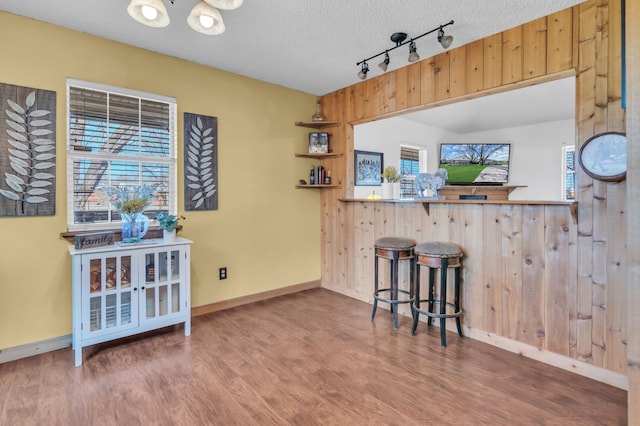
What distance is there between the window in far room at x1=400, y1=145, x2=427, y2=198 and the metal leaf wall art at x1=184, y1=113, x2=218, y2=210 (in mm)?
3218

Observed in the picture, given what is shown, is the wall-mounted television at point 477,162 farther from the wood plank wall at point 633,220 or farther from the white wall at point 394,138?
the wood plank wall at point 633,220

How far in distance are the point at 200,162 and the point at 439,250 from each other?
7.92 feet

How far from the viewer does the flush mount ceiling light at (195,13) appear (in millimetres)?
1841

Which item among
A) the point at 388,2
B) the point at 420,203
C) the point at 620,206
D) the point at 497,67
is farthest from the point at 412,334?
the point at 388,2

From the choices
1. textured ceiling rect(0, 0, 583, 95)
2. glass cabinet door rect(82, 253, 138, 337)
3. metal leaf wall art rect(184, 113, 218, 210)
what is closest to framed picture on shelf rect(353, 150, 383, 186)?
textured ceiling rect(0, 0, 583, 95)

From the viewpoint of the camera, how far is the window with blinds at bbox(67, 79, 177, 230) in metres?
2.57

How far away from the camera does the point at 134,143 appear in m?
2.85

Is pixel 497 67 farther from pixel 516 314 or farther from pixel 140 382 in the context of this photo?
pixel 140 382

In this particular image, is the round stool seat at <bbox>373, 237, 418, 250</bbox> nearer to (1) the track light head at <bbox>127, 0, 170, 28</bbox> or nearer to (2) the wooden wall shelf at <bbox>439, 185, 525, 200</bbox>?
(1) the track light head at <bbox>127, 0, 170, 28</bbox>

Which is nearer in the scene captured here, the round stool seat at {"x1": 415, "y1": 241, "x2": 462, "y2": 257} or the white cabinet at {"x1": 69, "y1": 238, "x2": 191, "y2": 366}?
the white cabinet at {"x1": 69, "y1": 238, "x2": 191, "y2": 366}

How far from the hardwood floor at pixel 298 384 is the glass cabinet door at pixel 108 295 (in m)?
0.24

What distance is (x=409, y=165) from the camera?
5637 mm

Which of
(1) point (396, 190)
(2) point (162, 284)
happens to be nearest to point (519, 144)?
(1) point (396, 190)

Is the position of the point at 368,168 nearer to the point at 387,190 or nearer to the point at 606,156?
the point at 387,190
